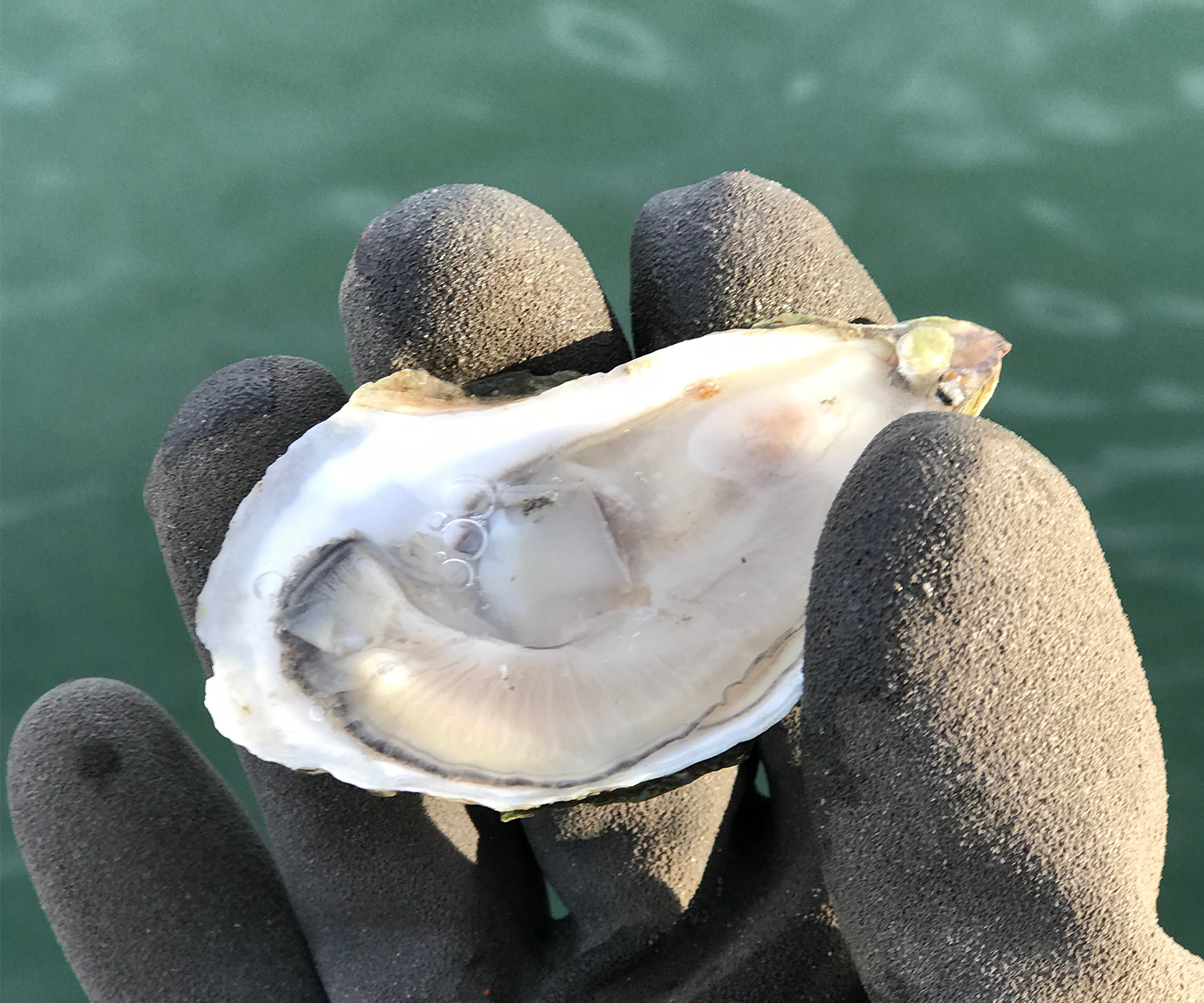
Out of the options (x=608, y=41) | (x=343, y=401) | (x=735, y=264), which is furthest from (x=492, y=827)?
(x=608, y=41)

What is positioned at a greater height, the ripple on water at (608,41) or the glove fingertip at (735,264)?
the ripple on water at (608,41)

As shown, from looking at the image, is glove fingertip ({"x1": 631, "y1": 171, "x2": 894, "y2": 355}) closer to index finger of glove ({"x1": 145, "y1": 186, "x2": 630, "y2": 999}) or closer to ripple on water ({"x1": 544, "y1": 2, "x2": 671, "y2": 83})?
index finger of glove ({"x1": 145, "y1": 186, "x2": 630, "y2": 999})

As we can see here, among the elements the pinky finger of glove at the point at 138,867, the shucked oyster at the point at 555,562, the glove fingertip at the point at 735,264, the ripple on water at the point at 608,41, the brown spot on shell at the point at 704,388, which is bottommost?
the pinky finger of glove at the point at 138,867

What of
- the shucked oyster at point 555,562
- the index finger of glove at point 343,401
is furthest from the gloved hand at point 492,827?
the shucked oyster at point 555,562

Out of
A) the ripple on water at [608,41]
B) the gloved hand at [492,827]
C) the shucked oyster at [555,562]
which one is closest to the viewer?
the gloved hand at [492,827]

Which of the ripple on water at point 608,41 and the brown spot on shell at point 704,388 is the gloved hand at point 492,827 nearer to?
the brown spot on shell at point 704,388

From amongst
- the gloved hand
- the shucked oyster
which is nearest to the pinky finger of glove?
the gloved hand
